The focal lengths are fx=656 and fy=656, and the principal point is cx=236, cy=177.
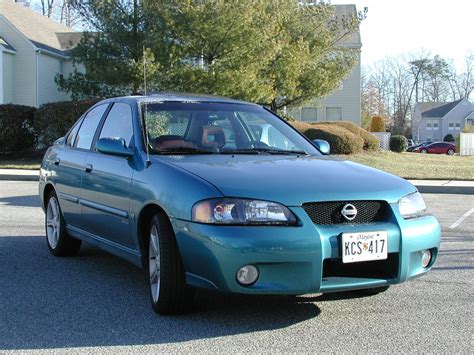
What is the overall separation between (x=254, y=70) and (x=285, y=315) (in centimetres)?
1625

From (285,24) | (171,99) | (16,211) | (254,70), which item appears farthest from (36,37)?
(171,99)

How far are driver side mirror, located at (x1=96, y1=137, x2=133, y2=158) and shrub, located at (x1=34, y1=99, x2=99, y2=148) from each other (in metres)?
15.0

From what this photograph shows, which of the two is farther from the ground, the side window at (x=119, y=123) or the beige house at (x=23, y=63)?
the beige house at (x=23, y=63)

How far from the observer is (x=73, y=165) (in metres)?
6.31

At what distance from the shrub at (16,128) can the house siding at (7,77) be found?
9512mm

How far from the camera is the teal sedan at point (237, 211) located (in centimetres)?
415

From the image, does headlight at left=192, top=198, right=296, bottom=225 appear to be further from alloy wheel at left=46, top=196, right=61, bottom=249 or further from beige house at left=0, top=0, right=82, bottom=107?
beige house at left=0, top=0, right=82, bottom=107

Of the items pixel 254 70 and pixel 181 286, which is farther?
pixel 254 70

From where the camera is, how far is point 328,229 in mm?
4211

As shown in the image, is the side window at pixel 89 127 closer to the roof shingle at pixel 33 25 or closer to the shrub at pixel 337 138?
the shrub at pixel 337 138

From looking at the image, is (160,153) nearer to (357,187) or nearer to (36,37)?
(357,187)

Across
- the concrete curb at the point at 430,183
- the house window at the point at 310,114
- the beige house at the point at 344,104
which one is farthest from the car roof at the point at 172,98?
the house window at the point at 310,114

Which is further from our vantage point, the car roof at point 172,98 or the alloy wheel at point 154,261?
the car roof at point 172,98

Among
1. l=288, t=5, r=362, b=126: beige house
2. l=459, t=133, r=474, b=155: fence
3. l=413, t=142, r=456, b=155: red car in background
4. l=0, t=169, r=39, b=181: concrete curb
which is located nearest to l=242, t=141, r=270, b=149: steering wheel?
l=0, t=169, r=39, b=181: concrete curb
